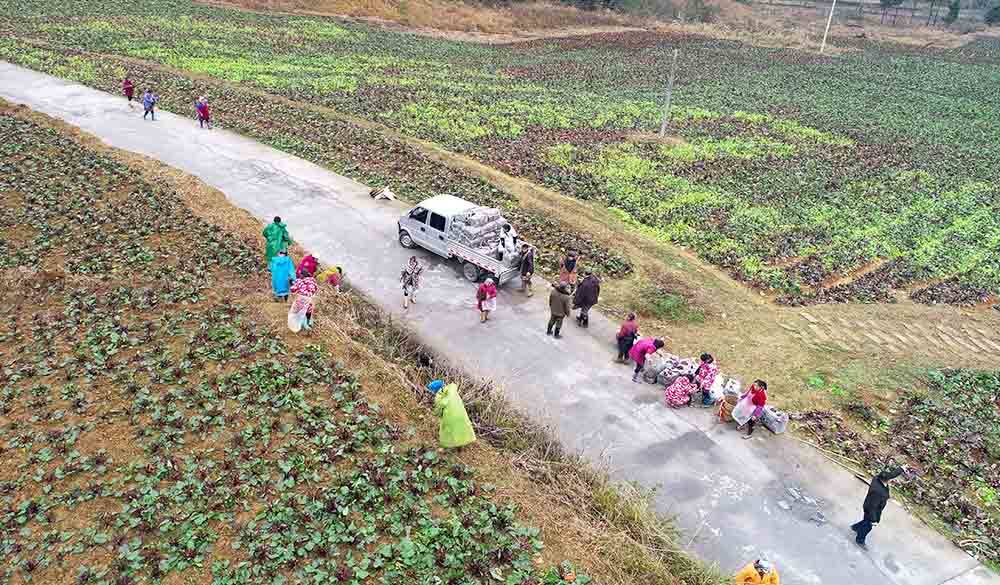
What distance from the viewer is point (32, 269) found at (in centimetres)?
1527

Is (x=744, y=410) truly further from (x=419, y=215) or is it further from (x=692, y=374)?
(x=419, y=215)

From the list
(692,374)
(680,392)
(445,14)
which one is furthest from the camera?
(445,14)

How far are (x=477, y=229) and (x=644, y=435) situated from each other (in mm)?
7181

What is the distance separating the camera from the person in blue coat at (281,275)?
46.5 feet

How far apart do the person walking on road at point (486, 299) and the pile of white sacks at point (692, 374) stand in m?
3.77

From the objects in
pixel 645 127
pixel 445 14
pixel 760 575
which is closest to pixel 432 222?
pixel 760 575

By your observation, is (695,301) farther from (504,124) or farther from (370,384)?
(504,124)

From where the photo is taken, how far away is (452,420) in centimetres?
1074

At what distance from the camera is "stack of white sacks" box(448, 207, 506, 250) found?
56.0ft

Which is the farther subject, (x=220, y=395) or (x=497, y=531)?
(x=220, y=395)

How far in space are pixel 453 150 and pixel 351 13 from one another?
40.0 m

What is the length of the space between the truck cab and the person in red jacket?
8.57 metres

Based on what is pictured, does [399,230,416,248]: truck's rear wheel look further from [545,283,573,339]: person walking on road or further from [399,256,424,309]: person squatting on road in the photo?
[545,283,573,339]: person walking on road

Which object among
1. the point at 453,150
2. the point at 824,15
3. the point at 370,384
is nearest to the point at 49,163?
the point at 453,150
